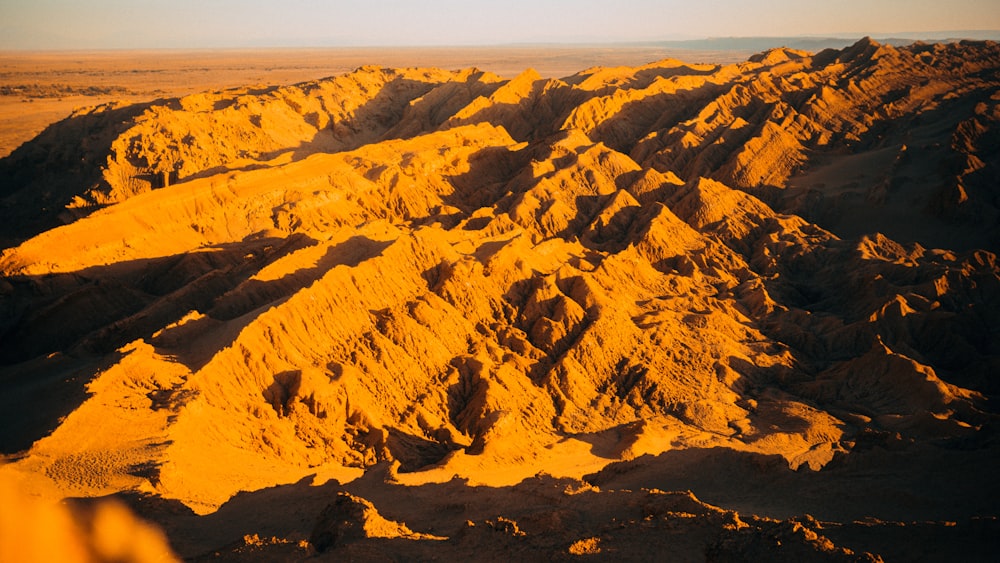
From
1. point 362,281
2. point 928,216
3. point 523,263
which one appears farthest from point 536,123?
point 362,281

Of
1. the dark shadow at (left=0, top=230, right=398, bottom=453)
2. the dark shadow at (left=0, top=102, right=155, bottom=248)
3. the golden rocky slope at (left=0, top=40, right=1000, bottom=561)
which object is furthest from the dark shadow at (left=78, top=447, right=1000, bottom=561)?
the dark shadow at (left=0, top=102, right=155, bottom=248)

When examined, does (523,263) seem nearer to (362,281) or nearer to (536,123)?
(362,281)

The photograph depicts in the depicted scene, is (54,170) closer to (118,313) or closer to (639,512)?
(118,313)

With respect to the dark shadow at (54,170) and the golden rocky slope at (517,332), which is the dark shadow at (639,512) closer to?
the golden rocky slope at (517,332)

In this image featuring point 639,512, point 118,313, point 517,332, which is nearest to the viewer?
point 639,512

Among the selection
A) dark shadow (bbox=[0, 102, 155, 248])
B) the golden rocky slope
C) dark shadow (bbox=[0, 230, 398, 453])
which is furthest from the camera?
dark shadow (bbox=[0, 102, 155, 248])

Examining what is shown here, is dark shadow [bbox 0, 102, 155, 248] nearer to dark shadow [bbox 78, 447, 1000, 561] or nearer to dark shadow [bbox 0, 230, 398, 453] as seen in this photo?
dark shadow [bbox 0, 230, 398, 453]

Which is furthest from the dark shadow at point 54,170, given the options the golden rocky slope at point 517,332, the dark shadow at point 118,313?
the dark shadow at point 118,313

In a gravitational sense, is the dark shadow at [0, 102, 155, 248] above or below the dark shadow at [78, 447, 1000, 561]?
above

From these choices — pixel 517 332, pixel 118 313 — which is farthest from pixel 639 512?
pixel 118 313
